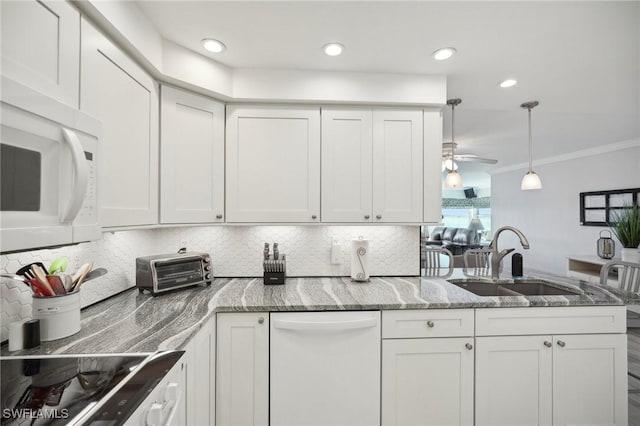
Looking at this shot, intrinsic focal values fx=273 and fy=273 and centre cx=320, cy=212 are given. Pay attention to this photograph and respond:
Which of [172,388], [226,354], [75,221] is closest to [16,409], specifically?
[172,388]

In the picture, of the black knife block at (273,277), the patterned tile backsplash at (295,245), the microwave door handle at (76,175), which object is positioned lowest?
the black knife block at (273,277)

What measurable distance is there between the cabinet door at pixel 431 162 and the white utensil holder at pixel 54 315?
2.00m

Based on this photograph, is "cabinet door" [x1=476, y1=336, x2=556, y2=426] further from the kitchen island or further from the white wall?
the white wall

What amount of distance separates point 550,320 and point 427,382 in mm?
803

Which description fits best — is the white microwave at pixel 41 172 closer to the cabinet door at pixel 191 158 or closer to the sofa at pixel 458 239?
the cabinet door at pixel 191 158

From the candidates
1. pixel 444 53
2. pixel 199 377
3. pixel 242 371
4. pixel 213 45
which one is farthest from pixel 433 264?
pixel 213 45

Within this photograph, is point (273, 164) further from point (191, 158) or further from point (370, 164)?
point (370, 164)

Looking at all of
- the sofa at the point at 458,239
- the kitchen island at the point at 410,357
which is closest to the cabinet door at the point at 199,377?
the kitchen island at the point at 410,357

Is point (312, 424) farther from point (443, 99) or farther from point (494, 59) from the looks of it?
point (494, 59)

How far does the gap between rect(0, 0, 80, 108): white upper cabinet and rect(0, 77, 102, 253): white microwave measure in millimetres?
145

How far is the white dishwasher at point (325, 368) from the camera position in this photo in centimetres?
149

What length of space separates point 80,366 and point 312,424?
1.16 metres

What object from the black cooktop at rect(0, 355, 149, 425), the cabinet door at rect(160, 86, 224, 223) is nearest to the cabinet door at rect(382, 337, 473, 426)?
the black cooktop at rect(0, 355, 149, 425)

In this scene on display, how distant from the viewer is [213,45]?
1603 millimetres
